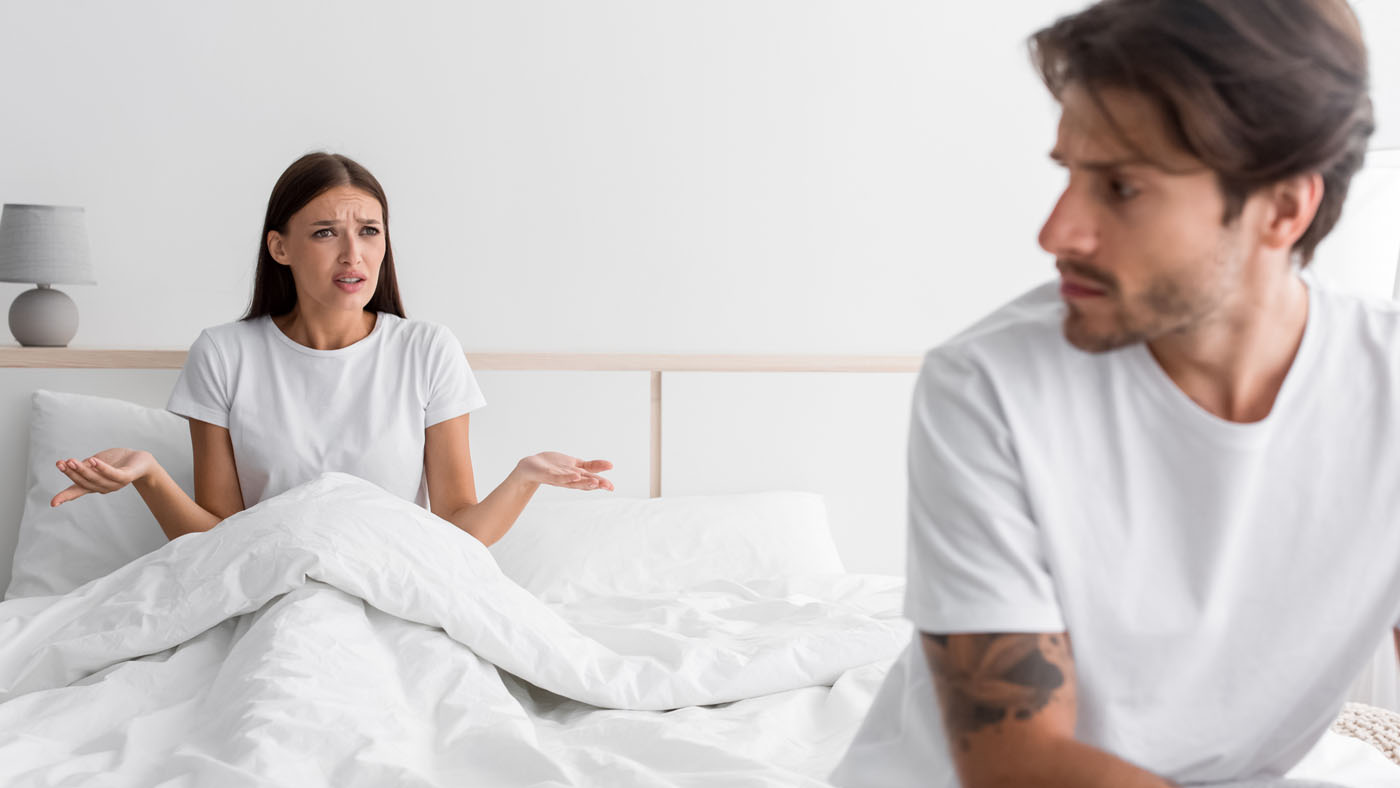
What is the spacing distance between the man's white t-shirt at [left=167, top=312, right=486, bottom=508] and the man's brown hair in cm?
151

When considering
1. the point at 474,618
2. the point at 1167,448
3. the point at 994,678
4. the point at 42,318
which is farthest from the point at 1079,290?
the point at 42,318

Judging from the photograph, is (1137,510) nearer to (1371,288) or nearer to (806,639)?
(806,639)

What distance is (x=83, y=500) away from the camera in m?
2.14

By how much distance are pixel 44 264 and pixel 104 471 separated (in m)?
0.64

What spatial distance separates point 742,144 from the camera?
2801 mm

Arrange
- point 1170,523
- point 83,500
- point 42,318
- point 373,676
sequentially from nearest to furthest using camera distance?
1. point 1170,523
2. point 373,676
3. point 83,500
4. point 42,318

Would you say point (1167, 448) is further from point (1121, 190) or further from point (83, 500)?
point (83, 500)

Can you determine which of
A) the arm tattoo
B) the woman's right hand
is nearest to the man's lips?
the arm tattoo

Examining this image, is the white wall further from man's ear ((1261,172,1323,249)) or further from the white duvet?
man's ear ((1261,172,1323,249))

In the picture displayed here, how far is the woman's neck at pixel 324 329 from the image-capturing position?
2125 mm

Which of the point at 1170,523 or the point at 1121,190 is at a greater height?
the point at 1121,190

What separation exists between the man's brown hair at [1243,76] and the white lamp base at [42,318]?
2.06 m

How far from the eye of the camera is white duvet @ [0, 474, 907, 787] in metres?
1.22

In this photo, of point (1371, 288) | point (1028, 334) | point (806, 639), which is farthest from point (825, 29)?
point (1028, 334)
